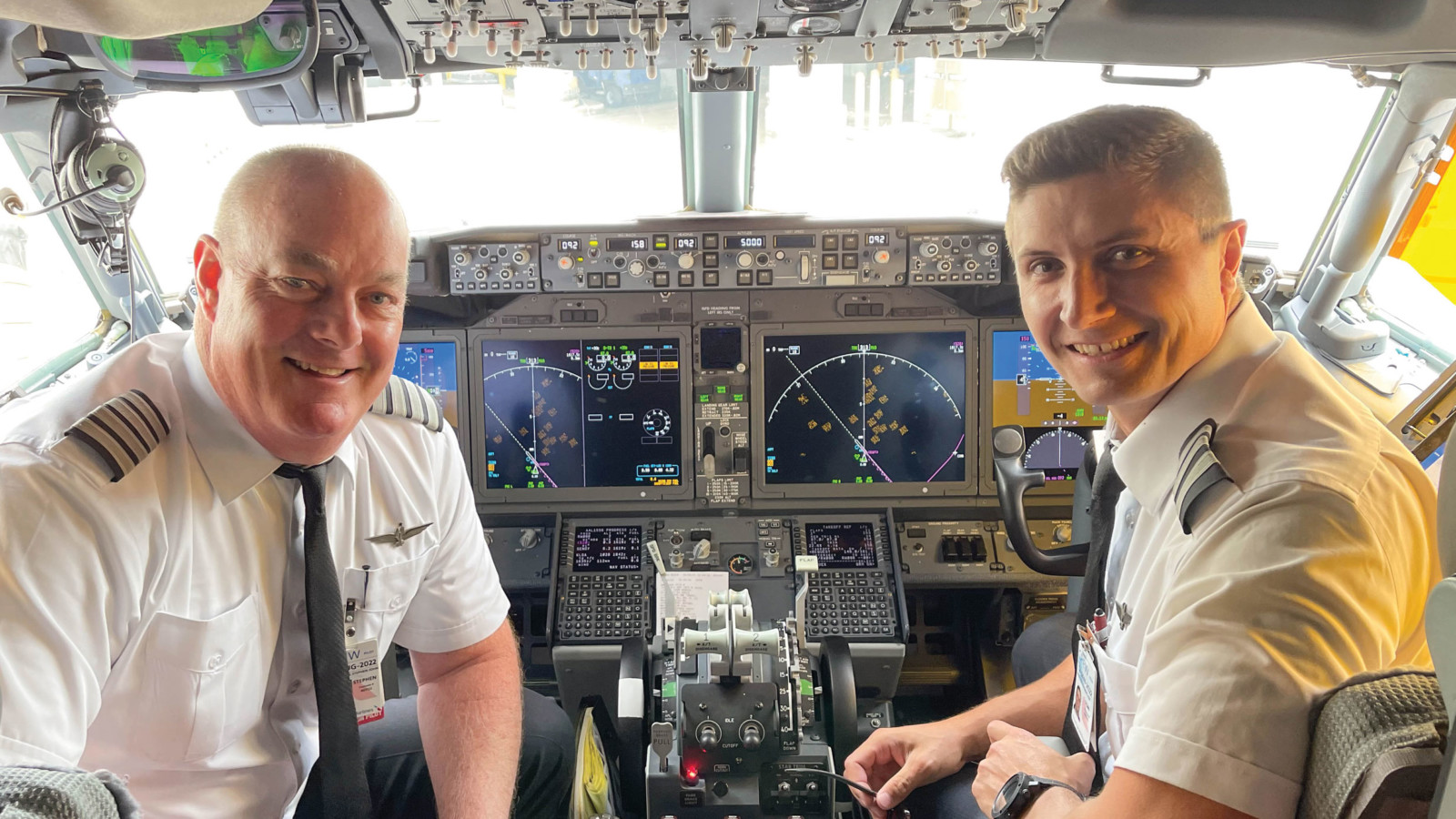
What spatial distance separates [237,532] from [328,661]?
0.78 feet

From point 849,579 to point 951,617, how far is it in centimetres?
47

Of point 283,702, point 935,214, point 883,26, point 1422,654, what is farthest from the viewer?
point 935,214

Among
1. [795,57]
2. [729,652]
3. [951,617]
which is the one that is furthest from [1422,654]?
[951,617]

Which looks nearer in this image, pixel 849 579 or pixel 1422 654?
pixel 1422 654

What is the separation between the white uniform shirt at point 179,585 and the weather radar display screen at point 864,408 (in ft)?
4.82

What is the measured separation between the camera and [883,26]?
5.84 feet

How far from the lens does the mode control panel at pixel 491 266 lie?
291 cm

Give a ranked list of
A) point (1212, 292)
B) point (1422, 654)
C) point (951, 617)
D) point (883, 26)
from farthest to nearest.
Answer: point (951, 617), point (883, 26), point (1212, 292), point (1422, 654)

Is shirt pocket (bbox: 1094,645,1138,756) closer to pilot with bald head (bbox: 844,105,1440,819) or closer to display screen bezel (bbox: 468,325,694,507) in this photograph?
pilot with bald head (bbox: 844,105,1440,819)

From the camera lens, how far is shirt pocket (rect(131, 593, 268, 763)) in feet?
4.50

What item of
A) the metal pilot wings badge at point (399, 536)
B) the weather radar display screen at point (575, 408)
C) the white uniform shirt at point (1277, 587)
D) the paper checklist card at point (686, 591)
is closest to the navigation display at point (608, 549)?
the weather radar display screen at point (575, 408)

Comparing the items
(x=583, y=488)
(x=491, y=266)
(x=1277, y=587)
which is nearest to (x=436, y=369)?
(x=491, y=266)

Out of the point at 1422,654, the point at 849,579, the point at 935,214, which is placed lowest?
the point at 849,579

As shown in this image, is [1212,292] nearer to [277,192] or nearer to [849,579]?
[277,192]
